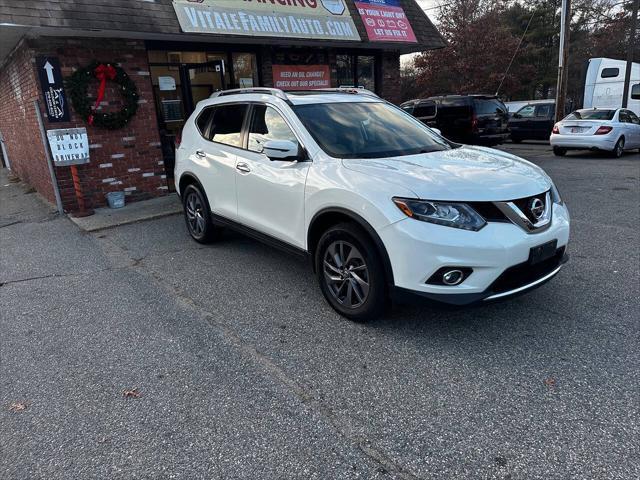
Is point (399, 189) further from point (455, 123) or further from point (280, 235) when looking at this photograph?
point (455, 123)

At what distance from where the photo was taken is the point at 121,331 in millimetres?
3770

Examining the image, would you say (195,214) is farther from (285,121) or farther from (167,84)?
(167,84)

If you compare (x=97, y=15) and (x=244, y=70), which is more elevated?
(x=97, y=15)

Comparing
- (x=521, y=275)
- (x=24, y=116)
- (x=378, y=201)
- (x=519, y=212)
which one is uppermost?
(x=24, y=116)

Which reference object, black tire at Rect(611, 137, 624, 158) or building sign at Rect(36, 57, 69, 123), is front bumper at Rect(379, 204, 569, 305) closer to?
building sign at Rect(36, 57, 69, 123)

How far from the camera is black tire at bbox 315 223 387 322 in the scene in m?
3.35

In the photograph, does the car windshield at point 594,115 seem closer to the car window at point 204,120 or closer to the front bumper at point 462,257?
the car window at point 204,120

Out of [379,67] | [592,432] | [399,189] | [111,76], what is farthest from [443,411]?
[379,67]

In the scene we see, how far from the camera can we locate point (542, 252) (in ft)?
10.6

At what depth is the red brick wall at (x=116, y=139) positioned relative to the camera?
7.72 metres

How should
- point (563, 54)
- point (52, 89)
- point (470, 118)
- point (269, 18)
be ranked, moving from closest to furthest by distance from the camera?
point (52, 89)
point (269, 18)
point (470, 118)
point (563, 54)

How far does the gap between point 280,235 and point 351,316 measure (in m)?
1.11

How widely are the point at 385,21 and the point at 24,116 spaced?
7978 millimetres

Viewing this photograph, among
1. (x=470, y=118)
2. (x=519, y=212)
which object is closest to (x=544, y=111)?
(x=470, y=118)
